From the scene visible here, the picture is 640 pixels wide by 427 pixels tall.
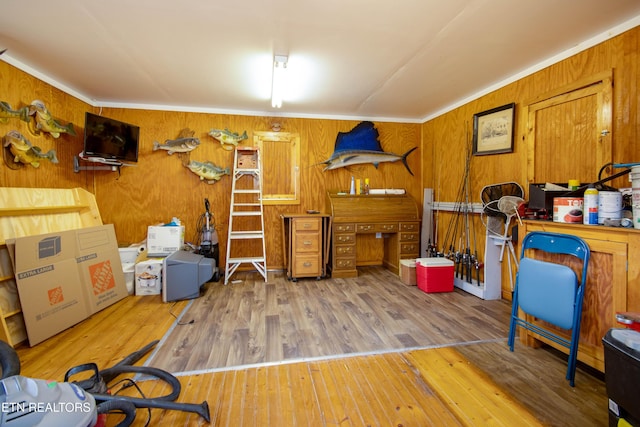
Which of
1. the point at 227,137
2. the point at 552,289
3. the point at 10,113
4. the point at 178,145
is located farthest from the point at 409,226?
the point at 10,113

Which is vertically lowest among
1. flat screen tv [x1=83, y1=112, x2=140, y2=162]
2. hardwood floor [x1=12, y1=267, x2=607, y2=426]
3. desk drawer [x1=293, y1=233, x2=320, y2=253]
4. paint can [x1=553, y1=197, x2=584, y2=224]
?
hardwood floor [x1=12, y1=267, x2=607, y2=426]

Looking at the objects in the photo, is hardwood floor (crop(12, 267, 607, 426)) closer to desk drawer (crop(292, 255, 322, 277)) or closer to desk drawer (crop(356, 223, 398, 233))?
desk drawer (crop(292, 255, 322, 277))

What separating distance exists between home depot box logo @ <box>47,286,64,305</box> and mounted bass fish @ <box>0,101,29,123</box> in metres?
1.55

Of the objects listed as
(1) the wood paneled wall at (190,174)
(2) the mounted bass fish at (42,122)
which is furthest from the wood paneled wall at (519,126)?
(2) the mounted bass fish at (42,122)

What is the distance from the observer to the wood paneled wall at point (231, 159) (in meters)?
2.74

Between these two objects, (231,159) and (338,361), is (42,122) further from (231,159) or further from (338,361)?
(338,361)

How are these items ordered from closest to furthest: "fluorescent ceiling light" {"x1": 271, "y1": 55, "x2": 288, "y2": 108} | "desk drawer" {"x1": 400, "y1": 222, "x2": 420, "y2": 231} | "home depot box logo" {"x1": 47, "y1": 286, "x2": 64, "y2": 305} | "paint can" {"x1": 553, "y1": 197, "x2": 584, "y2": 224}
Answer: "paint can" {"x1": 553, "y1": 197, "x2": 584, "y2": 224} → "home depot box logo" {"x1": 47, "y1": 286, "x2": 64, "y2": 305} → "fluorescent ceiling light" {"x1": 271, "y1": 55, "x2": 288, "y2": 108} → "desk drawer" {"x1": 400, "y1": 222, "x2": 420, "y2": 231}

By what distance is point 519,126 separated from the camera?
2.95 meters

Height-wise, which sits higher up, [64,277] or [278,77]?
[278,77]

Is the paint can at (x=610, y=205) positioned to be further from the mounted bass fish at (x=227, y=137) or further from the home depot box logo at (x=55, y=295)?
the home depot box logo at (x=55, y=295)

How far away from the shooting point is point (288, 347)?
6.88ft

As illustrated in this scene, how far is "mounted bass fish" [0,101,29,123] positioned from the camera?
2451mm

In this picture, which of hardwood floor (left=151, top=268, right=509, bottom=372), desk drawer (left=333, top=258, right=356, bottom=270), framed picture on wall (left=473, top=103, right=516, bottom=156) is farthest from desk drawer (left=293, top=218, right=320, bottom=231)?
framed picture on wall (left=473, top=103, right=516, bottom=156)

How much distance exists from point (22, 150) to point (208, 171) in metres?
1.80
